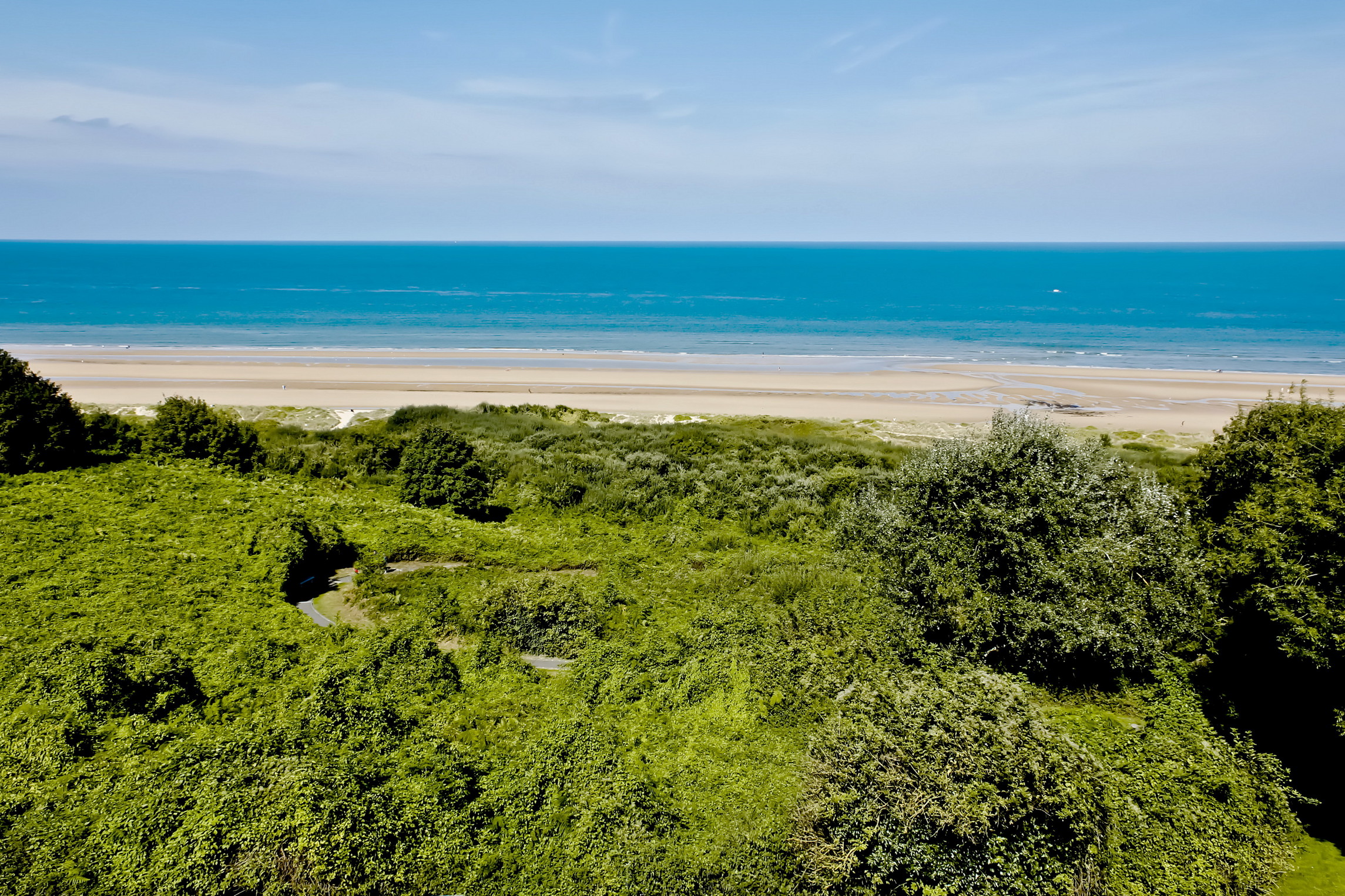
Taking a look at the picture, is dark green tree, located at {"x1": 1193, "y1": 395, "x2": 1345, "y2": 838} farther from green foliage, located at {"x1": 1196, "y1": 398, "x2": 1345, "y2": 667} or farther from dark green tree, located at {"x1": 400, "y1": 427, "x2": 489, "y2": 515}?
dark green tree, located at {"x1": 400, "y1": 427, "x2": 489, "y2": 515}

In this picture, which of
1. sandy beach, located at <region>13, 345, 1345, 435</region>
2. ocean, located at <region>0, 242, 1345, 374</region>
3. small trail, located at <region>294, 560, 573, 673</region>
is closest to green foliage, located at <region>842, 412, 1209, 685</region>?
small trail, located at <region>294, 560, 573, 673</region>

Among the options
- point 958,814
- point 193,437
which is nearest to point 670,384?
point 193,437

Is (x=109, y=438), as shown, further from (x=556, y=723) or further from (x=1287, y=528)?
(x=1287, y=528)

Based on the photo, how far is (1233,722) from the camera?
14.9 meters

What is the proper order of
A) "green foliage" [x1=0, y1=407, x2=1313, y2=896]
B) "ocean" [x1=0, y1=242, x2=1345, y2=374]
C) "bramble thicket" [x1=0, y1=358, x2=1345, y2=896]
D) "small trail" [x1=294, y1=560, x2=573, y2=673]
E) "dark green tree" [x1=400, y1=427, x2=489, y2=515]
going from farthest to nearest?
"ocean" [x1=0, y1=242, x2=1345, y2=374]
"dark green tree" [x1=400, y1=427, x2=489, y2=515]
"small trail" [x1=294, y1=560, x2=573, y2=673]
"bramble thicket" [x1=0, y1=358, x2=1345, y2=896]
"green foliage" [x1=0, y1=407, x2=1313, y2=896]

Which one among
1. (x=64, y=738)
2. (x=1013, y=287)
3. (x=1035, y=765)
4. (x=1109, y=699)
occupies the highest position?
(x=1013, y=287)

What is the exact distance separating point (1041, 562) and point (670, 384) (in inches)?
2005

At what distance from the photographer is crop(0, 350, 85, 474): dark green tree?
22562mm

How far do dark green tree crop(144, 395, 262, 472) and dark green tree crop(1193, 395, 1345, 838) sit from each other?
3163 cm

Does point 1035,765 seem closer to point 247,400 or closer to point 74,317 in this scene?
point 247,400

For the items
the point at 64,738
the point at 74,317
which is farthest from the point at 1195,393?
the point at 74,317

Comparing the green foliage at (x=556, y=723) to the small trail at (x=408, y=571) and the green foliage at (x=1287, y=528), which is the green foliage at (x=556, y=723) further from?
the green foliage at (x=1287, y=528)

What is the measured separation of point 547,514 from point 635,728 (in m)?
13.2

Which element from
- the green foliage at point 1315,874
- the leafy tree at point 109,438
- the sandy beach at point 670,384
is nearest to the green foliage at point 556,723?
the green foliage at point 1315,874
